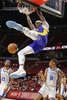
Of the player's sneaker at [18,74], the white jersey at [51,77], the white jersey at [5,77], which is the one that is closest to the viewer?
the player's sneaker at [18,74]

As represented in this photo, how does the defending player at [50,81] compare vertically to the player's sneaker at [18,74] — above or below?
below

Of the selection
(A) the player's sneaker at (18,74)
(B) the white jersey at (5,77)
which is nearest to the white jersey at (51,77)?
(B) the white jersey at (5,77)

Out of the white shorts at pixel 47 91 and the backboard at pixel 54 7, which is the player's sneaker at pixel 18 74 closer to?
the backboard at pixel 54 7

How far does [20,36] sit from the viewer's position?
19.8m

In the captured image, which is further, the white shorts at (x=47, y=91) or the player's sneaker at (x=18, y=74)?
the white shorts at (x=47, y=91)

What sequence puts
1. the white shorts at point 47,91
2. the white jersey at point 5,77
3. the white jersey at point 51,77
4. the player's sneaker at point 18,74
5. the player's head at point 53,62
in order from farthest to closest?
the white jersey at point 5,77
the white jersey at point 51,77
the white shorts at point 47,91
the player's head at point 53,62
the player's sneaker at point 18,74

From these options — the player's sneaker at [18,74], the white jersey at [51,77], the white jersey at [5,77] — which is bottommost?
the white jersey at [5,77]

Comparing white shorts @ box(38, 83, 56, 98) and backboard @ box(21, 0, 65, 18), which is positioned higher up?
backboard @ box(21, 0, 65, 18)

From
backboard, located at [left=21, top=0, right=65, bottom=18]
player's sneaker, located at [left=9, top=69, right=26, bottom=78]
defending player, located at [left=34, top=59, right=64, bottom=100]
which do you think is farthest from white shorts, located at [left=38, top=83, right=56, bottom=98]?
backboard, located at [left=21, top=0, right=65, bottom=18]

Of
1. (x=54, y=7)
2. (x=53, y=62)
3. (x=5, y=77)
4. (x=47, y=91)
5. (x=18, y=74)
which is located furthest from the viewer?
(x=5, y=77)

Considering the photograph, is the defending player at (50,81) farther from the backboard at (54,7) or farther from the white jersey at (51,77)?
the backboard at (54,7)

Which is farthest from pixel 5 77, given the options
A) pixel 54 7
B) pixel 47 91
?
pixel 54 7

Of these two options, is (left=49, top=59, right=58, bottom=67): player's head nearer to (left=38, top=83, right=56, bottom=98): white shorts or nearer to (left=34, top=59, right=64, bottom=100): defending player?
(left=34, top=59, right=64, bottom=100): defending player

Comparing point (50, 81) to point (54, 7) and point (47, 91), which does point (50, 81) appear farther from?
point (54, 7)
